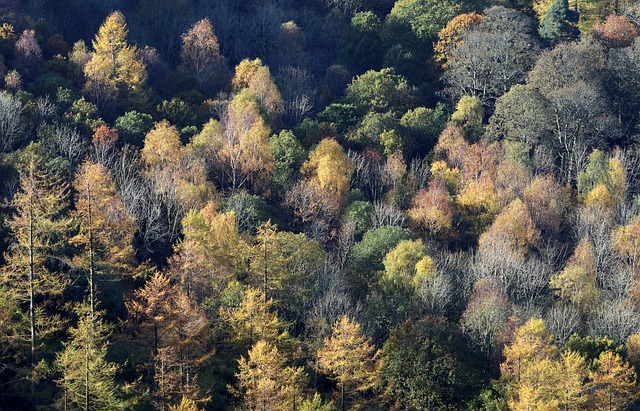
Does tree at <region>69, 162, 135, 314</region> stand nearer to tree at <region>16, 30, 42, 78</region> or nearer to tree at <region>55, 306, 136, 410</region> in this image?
tree at <region>55, 306, 136, 410</region>

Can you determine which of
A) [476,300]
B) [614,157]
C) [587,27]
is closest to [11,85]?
[476,300]

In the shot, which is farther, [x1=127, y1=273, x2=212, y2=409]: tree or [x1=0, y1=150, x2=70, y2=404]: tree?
[x1=127, y1=273, x2=212, y2=409]: tree

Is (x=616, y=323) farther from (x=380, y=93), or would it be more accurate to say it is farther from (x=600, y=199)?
(x=380, y=93)

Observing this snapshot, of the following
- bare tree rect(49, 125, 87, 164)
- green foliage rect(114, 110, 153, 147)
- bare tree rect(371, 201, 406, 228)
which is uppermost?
bare tree rect(49, 125, 87, 164)

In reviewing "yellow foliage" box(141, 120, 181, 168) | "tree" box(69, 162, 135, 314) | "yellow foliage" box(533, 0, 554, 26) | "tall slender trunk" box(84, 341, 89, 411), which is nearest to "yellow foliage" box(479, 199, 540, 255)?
"yellow foliage" box(141, 120, 181, 168)

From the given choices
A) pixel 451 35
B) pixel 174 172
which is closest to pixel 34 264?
pixel 174 172

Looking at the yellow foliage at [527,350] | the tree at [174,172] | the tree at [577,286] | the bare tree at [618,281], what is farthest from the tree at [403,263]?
the tree at [174,172]

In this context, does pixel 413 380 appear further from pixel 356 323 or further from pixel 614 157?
pixel 614 157
